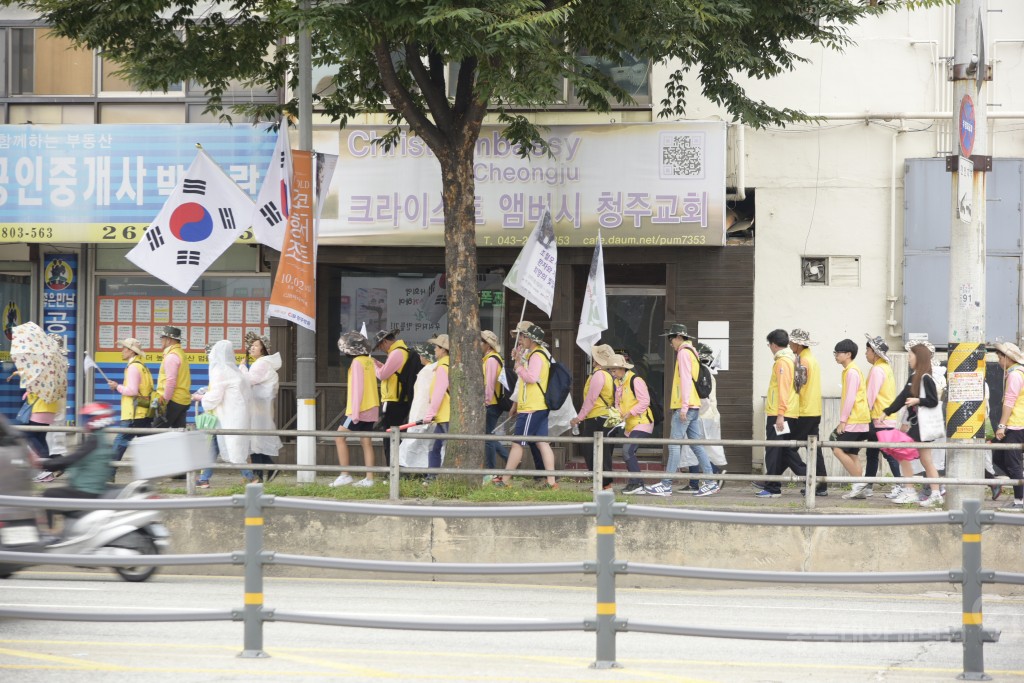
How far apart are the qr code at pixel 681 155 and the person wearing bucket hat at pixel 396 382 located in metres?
4.20

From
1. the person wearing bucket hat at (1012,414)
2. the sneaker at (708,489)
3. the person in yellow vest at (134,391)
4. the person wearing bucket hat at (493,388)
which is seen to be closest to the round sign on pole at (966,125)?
the person wearing bucket hat at (1012,414)

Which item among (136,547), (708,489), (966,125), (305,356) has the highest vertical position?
(966,125)

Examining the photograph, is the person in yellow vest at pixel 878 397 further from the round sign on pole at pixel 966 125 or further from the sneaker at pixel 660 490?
the round sign on pole at pixel 966 125

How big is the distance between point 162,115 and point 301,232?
486 centimetres

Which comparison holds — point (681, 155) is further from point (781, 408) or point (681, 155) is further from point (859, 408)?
point (859, 408)

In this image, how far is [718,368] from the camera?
16703mm

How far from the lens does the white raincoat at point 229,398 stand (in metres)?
14.8

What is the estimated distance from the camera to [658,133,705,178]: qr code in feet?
53.2

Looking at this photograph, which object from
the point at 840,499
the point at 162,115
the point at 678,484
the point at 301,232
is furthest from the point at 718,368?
the point at 162,115

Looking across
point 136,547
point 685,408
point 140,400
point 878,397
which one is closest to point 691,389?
point 685,408

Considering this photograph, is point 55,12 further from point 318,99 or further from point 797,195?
point 797,195

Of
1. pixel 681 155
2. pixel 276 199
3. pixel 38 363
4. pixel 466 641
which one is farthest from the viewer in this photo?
pixel 681 155

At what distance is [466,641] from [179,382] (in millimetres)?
8337

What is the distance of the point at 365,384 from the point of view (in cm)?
1461
